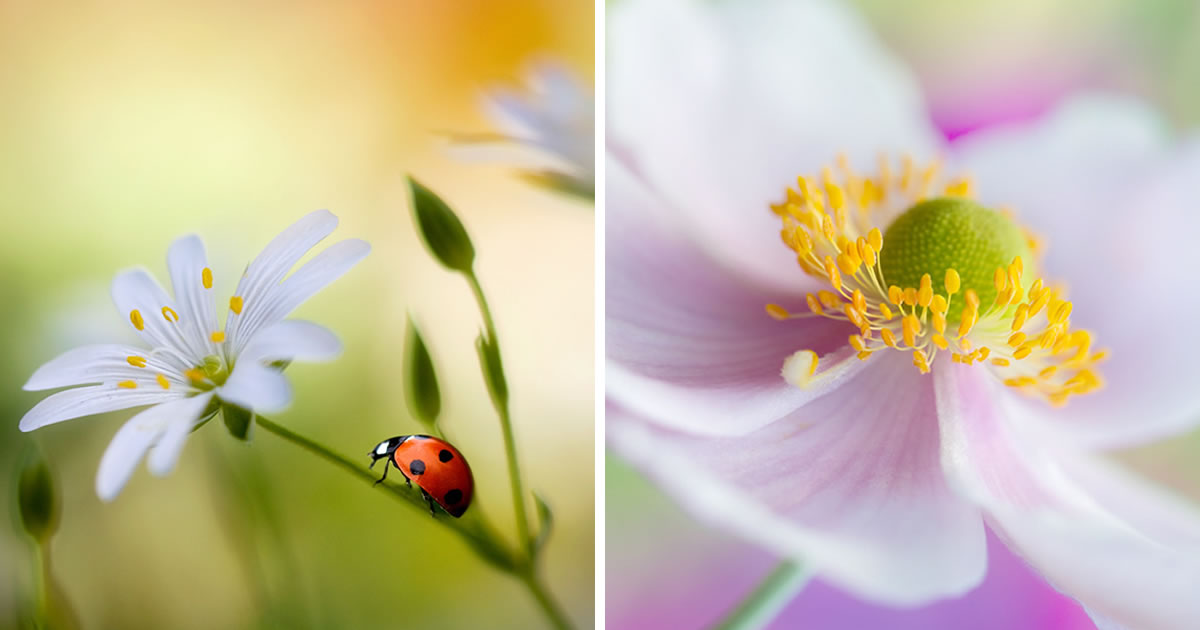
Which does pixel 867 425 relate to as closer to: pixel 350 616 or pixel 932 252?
pixel 932 252

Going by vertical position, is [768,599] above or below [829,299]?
below

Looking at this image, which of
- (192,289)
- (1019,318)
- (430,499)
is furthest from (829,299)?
(192,289)

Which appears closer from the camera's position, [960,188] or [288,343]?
[288,343]

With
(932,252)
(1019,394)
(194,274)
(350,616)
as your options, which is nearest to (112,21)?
(194,274)

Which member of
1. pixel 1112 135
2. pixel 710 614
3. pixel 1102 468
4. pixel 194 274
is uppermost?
pixel 1112 135

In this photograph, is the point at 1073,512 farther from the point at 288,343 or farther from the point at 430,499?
the point at 288,343

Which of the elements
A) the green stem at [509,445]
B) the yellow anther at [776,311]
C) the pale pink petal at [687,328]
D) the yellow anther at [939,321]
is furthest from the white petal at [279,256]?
the yellow anther at [939,321]
